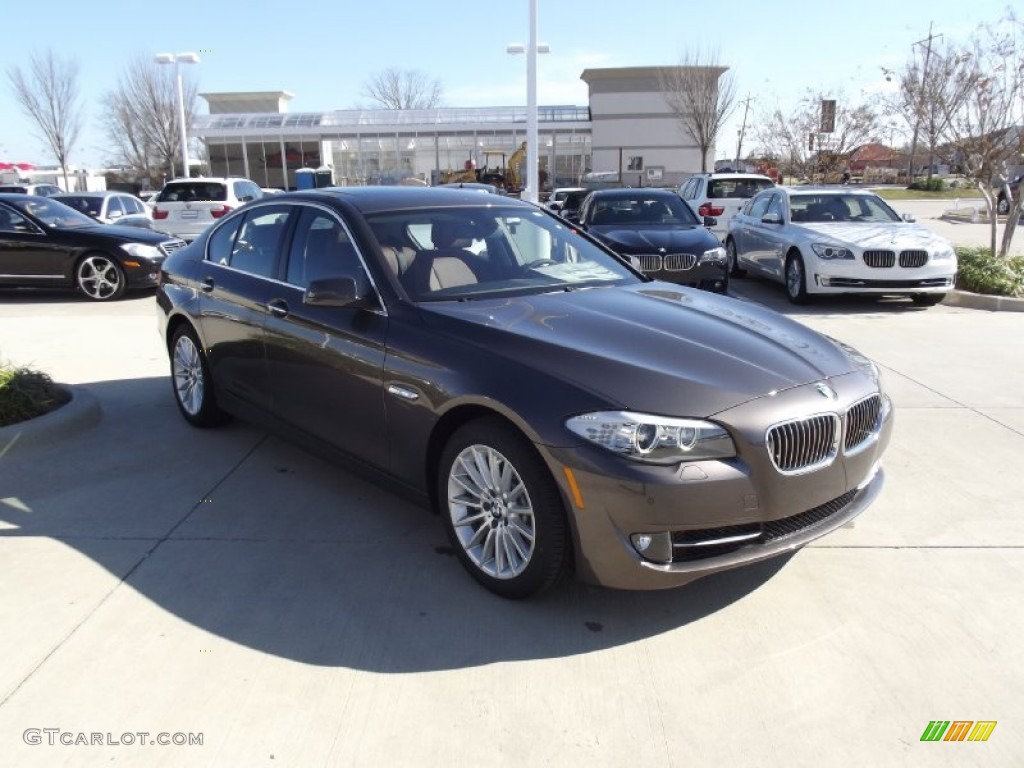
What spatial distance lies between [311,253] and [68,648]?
2.26 meters

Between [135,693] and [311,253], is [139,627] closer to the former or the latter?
[135,693]

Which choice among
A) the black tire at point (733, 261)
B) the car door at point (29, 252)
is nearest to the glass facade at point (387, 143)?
the black tire at point (733, 261)

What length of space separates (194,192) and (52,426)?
39.6 ft

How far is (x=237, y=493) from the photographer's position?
4520 millimetres

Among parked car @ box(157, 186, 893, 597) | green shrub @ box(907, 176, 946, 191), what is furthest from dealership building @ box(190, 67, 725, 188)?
parked car @ box(157, 186, 893, 597)

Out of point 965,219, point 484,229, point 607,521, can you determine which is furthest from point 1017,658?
point 965,219

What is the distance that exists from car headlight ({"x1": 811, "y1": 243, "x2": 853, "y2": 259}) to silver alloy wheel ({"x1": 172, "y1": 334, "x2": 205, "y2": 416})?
805cm

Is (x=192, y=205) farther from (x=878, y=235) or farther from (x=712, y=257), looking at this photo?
(x=878, y=235)

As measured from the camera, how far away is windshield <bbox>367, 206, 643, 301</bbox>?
4.02 metres

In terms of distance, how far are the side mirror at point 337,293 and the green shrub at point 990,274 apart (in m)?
10.3

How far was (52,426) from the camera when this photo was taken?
206 inches

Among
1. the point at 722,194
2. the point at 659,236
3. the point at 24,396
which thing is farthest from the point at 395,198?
the point at 722,194

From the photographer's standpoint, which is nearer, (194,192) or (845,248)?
(845,248)

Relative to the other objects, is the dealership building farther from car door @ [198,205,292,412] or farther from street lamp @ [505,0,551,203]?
car door @ [198,205,292,412]
